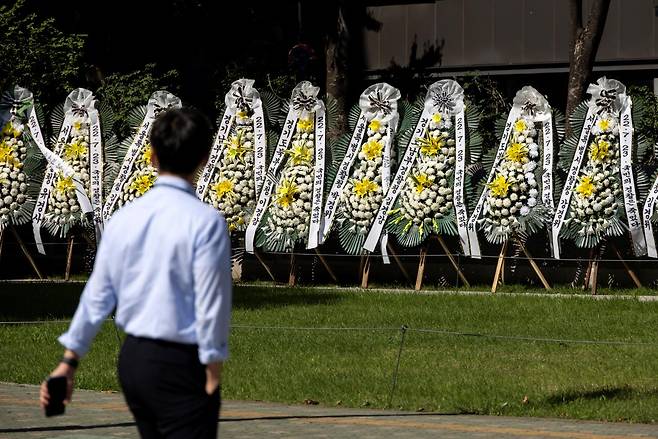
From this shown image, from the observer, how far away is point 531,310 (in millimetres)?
17984

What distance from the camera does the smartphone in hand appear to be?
5.38 metres

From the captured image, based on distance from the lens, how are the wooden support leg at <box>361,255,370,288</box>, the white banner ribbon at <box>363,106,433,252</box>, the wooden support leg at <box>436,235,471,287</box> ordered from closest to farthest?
the wooden support leg at <box>436,235,471,287</box>
the white banner ribbon at <box>363,106,433,252</box>
the wooden support leg at <box>361,255,370,288</box>

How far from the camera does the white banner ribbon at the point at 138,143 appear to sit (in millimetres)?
24062

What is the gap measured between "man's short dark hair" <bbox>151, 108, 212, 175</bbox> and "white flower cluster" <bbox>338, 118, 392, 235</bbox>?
16670 mm

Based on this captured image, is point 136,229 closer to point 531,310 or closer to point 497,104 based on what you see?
point 531,310

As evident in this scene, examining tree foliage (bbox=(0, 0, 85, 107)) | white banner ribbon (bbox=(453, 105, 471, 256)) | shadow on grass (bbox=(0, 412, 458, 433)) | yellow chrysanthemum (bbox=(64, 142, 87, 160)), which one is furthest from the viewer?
tree foliage (bbox=(0, 0, 85, 107))

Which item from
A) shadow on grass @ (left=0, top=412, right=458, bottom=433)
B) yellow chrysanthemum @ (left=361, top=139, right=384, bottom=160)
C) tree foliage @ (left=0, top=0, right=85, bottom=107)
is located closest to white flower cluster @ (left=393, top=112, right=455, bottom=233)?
yellow chrysanthemum @ (left=361, top=139, right=384, bottom=160)

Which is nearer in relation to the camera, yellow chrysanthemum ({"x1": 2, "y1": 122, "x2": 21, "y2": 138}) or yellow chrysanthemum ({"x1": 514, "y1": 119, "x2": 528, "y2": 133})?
yellow chrysanthemum ({"x1": 514, "y1": 119, "x2": 528, "y2": 133})

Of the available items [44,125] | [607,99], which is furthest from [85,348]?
[44,125]

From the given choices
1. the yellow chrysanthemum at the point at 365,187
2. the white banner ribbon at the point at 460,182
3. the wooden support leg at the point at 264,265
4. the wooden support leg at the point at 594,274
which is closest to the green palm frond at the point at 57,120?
the wooden support leg at the point at 264,265

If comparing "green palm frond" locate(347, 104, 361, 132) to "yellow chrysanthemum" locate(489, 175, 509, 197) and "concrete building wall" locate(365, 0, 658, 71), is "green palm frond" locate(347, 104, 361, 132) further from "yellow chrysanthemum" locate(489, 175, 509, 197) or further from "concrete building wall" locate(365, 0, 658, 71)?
"concrete building wall" locate(365, 0, 658, 71)

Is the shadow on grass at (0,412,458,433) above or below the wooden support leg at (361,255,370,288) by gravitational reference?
above

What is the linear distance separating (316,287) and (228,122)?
3.13m

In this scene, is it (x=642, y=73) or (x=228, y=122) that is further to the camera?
(x=642, y=73)
